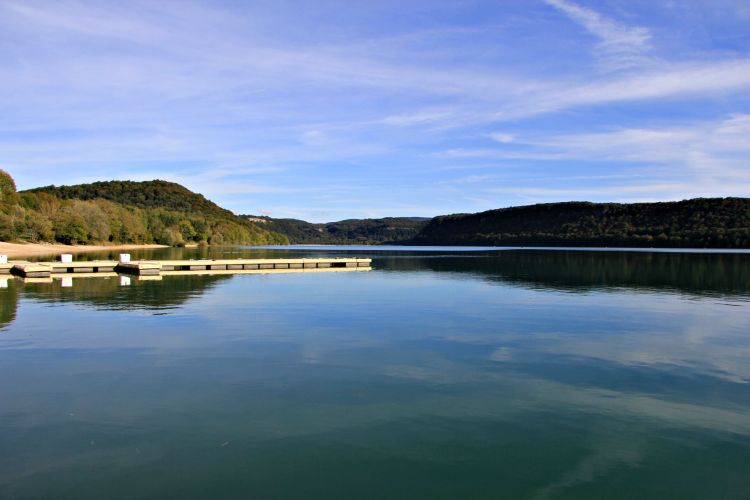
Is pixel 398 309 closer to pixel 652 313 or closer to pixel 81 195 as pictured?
pixel 652 313

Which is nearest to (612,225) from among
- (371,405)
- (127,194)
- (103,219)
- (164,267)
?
(103,219)

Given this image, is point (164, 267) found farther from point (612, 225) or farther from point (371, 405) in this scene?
point (612, 225)

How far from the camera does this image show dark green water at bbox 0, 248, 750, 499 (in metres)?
7.14

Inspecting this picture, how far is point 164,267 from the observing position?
46719 millimetres

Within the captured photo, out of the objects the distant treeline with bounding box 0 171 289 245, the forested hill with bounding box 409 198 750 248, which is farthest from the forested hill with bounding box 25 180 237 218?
the forested hill with bounding box 409 198 750 248

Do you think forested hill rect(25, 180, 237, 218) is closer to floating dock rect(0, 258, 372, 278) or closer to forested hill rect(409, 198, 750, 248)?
forested hill rect(409, 198, 750, 248)

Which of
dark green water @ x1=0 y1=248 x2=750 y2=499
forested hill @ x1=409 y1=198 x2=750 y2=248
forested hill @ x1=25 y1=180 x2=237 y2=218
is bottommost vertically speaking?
dark green water @ x1=0 y1=248 x2=750 y2=499

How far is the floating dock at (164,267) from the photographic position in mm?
39625

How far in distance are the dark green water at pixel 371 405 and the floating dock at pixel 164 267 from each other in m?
19.9

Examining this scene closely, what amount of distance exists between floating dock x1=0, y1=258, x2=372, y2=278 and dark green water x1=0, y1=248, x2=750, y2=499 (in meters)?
19.9

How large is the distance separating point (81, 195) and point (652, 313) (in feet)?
590

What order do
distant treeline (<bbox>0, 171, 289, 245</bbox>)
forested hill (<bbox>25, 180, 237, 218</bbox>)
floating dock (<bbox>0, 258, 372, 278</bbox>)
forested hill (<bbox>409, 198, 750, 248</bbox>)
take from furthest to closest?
forested hill (<bbox>25, 180, 237, 218</bbox>) < forested hill (<bbox>409, 198, 750, 248</bbox>) < distant treeline (<bbox>0, 171, 289, 245</bbox>) < floating dock (<bbox>0, 258, 372, 278</bbox>)

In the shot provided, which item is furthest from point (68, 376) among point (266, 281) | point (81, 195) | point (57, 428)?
point (81, 195)

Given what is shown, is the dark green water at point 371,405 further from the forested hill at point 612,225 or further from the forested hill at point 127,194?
the forested hill at point 127,194
